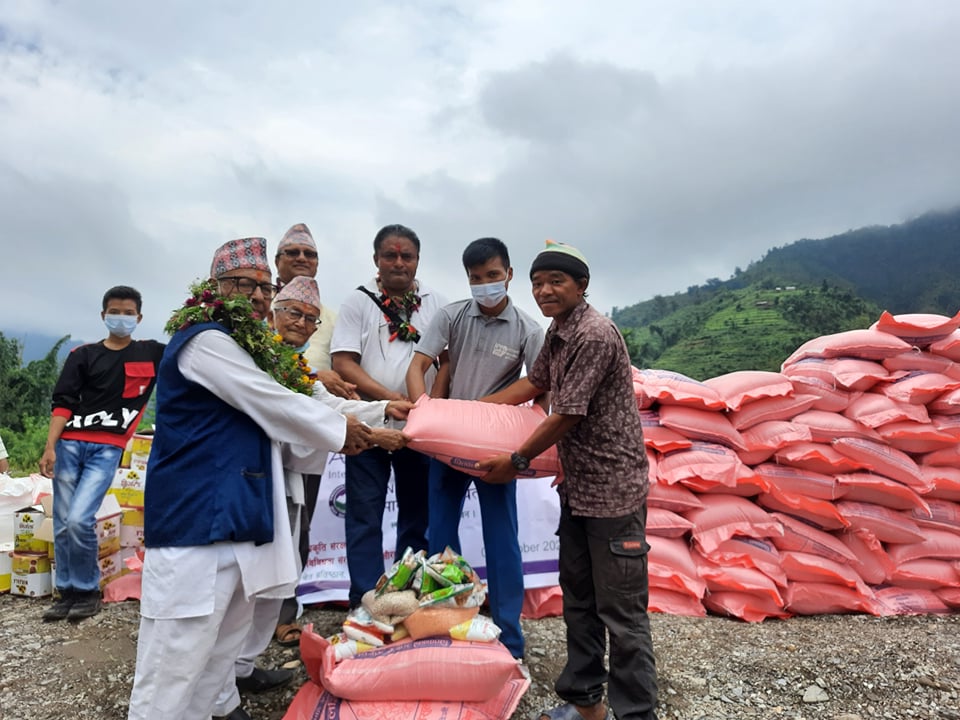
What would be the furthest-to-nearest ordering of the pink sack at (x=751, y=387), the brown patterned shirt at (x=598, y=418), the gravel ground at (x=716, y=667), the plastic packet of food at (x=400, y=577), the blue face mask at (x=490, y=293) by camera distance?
the pink sack at (x=751, y=387), the blue face mask at (x=490, y=293), the gravel ground at (x=716, y=667), the plastic packet of food at (x=400, y=577), the brown patterned shirt at (x=598, y=418)

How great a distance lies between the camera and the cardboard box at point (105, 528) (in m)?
3.83

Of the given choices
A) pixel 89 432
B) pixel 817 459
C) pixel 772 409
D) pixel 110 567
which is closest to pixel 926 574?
pixel 817 459

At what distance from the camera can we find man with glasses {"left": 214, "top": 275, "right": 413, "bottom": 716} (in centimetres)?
252

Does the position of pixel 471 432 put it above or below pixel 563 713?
above

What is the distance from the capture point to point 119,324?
12.8 ft

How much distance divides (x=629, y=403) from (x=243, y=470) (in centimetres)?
138

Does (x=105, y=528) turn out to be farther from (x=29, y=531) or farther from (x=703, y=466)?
(x=703, y=466)

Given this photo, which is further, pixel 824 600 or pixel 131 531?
pixel 131 531

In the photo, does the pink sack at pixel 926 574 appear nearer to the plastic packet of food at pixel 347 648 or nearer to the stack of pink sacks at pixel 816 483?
the stack of pink sacks at pixel 816 483

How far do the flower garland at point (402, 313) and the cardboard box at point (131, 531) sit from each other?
8.06 feet

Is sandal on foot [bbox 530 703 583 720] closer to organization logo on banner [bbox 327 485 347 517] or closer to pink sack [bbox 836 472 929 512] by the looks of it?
organization logo on banner [bbox 327 485 347 517]

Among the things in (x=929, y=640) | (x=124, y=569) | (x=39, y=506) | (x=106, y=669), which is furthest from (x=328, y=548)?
(x=929, y=640)

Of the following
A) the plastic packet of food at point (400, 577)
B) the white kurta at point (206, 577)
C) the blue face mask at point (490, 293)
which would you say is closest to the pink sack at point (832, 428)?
the blue face mask at point (490, 293)

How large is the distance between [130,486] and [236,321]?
3.06 meters
